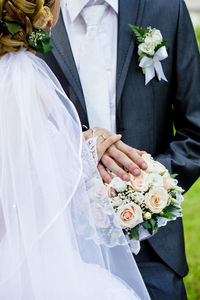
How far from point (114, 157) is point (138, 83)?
560 mm

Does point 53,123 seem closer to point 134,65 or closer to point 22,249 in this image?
point 22,249

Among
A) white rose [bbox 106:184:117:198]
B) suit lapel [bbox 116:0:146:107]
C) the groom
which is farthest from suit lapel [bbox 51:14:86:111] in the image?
white rose [bbox 106:184:117:198]

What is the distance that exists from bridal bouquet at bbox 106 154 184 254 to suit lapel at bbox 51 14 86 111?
2.11 feet

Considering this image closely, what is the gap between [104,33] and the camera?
263 cm

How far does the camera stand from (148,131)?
2596 mm

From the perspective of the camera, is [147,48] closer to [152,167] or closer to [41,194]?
[152,167]

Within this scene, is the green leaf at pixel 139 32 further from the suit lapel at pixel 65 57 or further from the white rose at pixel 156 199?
the white rose at pixel 156 199

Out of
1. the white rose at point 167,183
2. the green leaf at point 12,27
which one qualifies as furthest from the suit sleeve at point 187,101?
the green leaf at point 12,27

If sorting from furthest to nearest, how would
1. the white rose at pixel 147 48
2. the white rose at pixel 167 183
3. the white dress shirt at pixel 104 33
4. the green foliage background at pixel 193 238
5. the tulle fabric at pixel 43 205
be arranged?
the green foliage background at pixel 193 238 < the white dress shirt at pixel 104 33 < the white rose at pixel 147 48 < the white rose at pixel 167 183 < the tulle fabric at pixel 43 205

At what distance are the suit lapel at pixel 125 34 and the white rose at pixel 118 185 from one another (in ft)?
2.07

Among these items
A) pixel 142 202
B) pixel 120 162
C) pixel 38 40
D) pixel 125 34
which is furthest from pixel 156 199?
pixel 125 34

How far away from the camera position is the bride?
1.59 meters

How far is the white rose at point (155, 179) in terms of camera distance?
200 centimetres

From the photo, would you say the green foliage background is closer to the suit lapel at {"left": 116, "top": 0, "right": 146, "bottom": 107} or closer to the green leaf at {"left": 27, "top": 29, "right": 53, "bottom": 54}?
the suit lapel at {"left": 116, "top": 0, "right": 146, "bottom": 107}
